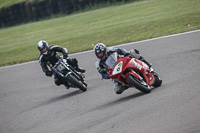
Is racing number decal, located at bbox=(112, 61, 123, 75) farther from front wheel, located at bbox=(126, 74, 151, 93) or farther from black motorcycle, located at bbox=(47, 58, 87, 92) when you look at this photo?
black motorcycle, located at bbox=(47, 58, 87, 92)

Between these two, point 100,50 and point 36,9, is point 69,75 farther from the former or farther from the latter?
point 36,9

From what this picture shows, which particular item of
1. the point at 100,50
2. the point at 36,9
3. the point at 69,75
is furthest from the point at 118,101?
the point at 36,9

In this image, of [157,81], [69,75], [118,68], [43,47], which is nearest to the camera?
[118,68]

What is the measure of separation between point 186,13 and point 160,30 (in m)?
3.30

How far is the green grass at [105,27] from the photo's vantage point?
59.5 feet

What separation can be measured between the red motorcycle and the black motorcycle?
240 cm

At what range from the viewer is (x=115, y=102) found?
8883 millimetres

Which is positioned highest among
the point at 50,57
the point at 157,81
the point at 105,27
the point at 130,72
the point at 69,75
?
the point at 130,72

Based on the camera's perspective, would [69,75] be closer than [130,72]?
No

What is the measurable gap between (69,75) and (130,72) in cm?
299

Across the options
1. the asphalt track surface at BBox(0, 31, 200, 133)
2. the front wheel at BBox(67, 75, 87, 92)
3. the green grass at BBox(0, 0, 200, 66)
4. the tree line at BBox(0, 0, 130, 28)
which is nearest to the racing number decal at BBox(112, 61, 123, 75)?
the asphalt track surface at BBox(0, 31, 200, 133)

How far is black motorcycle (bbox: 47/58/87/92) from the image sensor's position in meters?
11.0

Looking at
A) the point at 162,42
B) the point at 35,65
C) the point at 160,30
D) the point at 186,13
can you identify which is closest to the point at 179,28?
the point at 160,30

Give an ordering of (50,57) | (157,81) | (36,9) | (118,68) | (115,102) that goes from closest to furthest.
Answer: (118,68) → (115,102) → (157,81) → (50,57) → (36,9)
